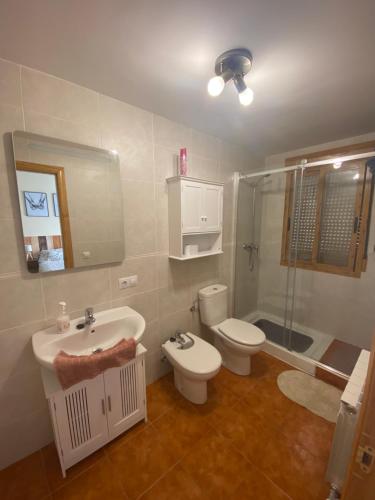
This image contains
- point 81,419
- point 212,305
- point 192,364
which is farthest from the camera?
point 212,305

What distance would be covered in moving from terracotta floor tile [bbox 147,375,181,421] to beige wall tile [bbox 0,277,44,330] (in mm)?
1123

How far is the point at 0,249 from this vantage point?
110 centimetres

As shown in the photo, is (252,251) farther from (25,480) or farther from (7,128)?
(25,480)

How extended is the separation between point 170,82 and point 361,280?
2.58 m

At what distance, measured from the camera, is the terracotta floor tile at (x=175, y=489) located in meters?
1.12

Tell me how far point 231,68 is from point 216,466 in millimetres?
2279

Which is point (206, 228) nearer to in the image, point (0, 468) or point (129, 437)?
point (129, 437)

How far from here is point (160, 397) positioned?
1.74m

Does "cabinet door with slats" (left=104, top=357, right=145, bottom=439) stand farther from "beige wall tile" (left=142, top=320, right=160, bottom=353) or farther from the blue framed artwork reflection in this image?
the blue framed artwork reflection

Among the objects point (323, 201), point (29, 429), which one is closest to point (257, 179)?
point (323, 201)

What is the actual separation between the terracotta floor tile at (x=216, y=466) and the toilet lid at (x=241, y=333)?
2.32ft

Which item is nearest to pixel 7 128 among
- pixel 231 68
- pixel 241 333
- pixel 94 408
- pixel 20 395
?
pixel 231 68

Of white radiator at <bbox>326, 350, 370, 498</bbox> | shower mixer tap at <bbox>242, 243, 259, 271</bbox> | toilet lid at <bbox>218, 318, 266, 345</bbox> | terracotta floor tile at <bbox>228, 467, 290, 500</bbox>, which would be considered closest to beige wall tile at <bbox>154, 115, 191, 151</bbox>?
shower mixer tap at <bbox>242, 243, 259, 271</bbox>

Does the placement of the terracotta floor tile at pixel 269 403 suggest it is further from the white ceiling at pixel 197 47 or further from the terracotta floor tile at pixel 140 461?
the white ceiling at pixel 197 47
